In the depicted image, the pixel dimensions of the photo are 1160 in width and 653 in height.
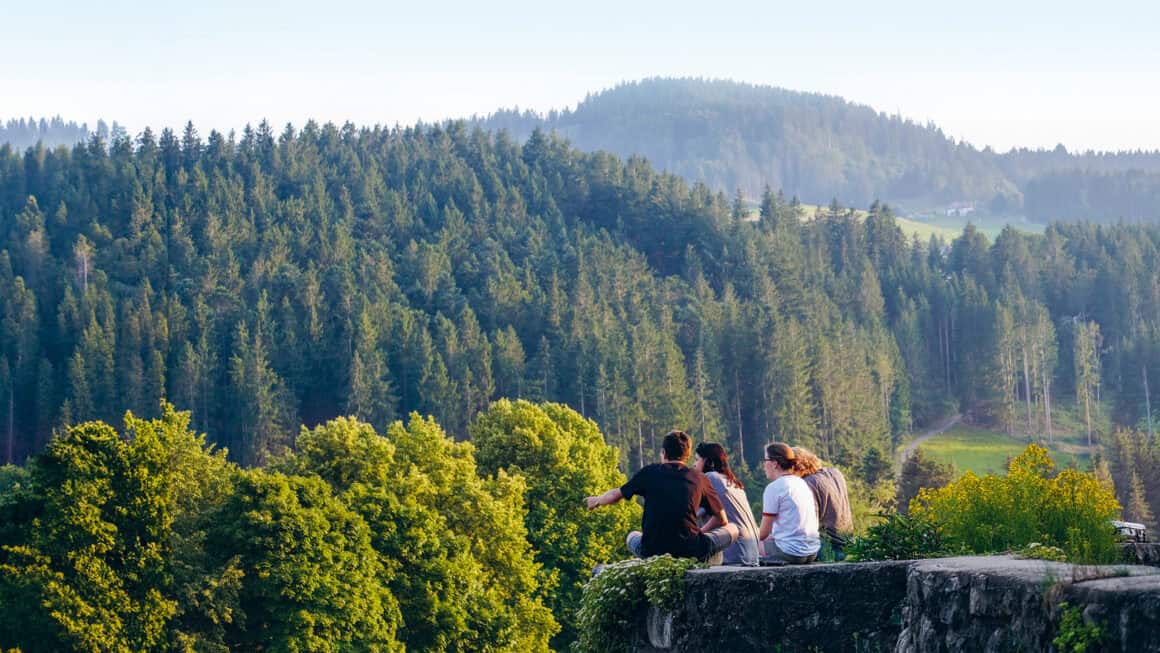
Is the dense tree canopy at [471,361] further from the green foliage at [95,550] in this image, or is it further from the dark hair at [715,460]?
the dark hair at [715,460]

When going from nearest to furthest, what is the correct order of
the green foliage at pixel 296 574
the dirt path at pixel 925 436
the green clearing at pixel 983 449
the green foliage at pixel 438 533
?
the green foliage at pixel 296 574 → the green foliage at pixel 438 533 → the green clearing at pixel 983 449 → the dirt path at pixel 925 436

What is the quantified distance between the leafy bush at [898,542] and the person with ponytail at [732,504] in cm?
104

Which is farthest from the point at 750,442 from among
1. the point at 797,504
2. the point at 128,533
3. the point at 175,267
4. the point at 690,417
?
the point at 797,504

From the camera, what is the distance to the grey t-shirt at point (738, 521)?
16.5 meters

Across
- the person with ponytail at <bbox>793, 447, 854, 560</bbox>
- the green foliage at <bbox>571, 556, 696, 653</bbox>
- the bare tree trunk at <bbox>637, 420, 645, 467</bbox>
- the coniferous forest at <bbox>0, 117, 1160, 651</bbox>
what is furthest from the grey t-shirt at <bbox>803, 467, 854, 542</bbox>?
the bare tree trunk at <bbox>637, 420, 645, 467</bbox>

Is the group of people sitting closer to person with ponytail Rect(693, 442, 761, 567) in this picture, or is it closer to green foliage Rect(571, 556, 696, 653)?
person with ponytail Rect(693, 442, 761, 567)

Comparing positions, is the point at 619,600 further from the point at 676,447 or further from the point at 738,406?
the point at 738,406

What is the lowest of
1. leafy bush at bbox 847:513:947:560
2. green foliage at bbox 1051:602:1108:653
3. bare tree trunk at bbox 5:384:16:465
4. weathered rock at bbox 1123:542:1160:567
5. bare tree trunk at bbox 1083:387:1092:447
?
bare tree trunk at bbox 1083:387:1092:447

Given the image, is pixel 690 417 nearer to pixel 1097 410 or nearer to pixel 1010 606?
pixel 1097 410

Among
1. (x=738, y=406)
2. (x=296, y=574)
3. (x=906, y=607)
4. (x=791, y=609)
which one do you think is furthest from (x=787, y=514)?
(x=738, y=406)

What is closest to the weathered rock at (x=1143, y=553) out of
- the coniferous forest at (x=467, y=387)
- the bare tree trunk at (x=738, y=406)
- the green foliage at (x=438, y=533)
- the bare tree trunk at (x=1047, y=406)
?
the coniferous forest at (x=467, y=387)

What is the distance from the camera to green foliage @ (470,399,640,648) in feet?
217

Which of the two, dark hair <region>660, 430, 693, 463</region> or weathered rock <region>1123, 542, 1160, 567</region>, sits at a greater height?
dark hair <region>660, 430, 693, 463</region>

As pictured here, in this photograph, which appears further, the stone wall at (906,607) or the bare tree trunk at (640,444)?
the bare tree trunk at (640,444)
